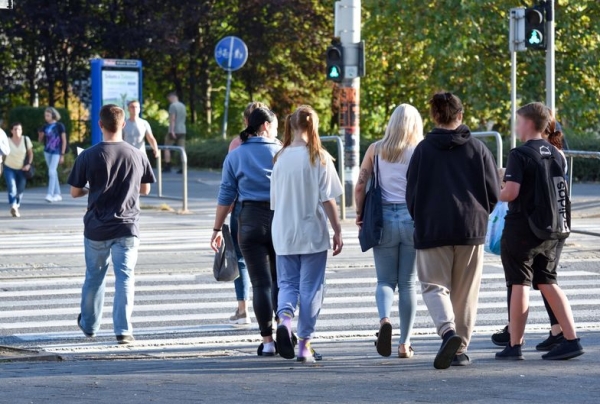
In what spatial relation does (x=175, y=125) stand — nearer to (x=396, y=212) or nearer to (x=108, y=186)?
(x=108, y=186)

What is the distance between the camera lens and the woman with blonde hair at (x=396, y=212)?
8664mm

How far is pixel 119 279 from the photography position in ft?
32.9

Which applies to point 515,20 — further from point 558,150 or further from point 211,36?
point 211,36

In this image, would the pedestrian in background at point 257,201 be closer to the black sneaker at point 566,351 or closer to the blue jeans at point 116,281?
the blue jeans at point 116,281

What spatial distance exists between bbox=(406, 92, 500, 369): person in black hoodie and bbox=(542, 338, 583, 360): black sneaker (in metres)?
0.58

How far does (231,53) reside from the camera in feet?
99.3

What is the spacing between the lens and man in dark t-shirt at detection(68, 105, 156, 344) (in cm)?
994

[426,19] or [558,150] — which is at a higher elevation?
[426,19]

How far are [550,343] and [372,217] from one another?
4.87ft

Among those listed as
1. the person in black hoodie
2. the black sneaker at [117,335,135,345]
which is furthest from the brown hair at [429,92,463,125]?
the black sneaker at [117,335,135,345]

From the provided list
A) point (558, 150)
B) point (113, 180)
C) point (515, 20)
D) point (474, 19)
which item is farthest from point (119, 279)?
point (474, 19)

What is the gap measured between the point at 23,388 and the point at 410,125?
9.56ft

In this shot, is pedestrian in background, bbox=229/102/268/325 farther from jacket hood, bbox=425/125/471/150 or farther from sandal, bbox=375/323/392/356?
jacket hood, bbox=425/125/471/150

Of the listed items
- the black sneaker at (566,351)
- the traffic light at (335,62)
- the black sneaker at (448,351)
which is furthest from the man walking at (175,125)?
the black sneaker at (448,351)
